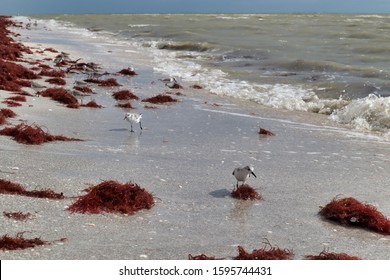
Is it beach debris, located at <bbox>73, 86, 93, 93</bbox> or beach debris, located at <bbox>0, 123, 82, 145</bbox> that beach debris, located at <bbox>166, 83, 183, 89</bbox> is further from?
beach debris, located at <bbox>0, 123, 82, 145</bbox>

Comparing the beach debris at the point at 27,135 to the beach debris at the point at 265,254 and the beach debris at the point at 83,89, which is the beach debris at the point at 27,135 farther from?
the beach debris at the point at 83,89

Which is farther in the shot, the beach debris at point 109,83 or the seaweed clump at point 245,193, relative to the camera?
the beach debris at point 109,83

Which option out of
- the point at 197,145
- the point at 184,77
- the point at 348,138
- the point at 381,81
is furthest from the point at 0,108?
the point at 381,81

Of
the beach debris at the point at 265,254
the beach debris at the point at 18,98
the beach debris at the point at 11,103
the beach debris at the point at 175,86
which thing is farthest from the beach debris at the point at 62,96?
the beach debris at the point at 265,254

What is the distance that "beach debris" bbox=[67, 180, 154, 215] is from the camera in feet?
21.3

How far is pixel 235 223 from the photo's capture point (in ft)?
21.5

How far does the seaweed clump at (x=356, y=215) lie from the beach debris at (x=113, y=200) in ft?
8.24

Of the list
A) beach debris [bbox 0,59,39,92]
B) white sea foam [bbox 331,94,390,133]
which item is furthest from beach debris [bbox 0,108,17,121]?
white sea foam [bbox 331,94,390,133]

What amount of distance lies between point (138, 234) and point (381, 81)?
58.9 feet

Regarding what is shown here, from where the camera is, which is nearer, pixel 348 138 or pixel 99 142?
pixel 99 142

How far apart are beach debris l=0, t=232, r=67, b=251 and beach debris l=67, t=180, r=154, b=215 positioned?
1117 millimetres

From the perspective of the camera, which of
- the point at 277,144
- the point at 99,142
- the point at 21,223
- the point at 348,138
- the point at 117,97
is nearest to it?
the point at 21,223

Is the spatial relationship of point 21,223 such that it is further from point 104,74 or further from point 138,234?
point 104,74

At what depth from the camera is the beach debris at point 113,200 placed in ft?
21.3
